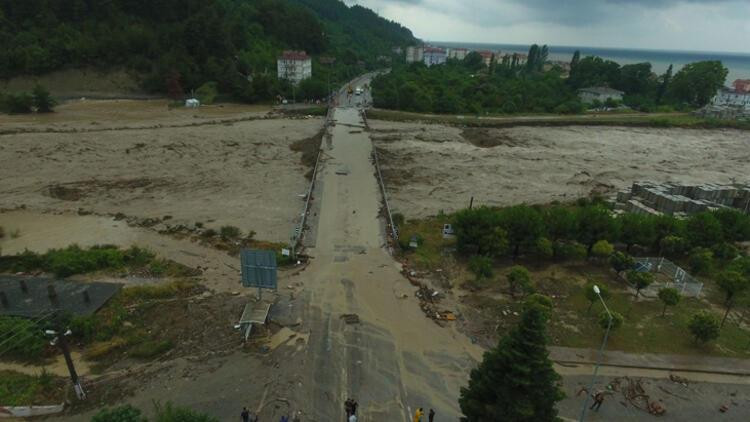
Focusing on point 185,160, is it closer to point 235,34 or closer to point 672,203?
point 672,203

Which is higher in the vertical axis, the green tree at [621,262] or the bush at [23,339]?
the green tree at [621,262]

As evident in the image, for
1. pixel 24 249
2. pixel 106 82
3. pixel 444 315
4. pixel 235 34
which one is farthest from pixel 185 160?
pixel 235 34

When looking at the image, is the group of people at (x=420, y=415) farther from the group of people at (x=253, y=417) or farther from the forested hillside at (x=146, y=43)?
the forested hillside at (x=146, y=43)

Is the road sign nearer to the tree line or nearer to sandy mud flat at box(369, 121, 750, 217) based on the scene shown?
sandy mud flat at box(369, 121, 750, 217)

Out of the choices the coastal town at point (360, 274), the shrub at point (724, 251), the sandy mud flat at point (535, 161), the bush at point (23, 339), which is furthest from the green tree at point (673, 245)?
the bush at point (23, 339)

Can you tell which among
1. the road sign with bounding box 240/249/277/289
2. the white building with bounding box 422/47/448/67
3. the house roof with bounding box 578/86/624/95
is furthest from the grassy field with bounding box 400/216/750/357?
the white building with bounding box 422/47/448/67

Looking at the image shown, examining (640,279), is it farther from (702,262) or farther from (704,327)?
(702,262)
